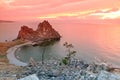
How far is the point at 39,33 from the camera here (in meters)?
142

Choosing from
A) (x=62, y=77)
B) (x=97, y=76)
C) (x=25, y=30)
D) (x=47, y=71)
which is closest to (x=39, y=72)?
(x=47, y=71)

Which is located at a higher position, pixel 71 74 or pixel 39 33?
pixel 71 74

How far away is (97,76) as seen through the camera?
1817cm

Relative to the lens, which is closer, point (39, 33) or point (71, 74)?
point (71, 74)

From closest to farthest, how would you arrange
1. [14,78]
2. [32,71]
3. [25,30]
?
[14,78], [32,71], [25,30]

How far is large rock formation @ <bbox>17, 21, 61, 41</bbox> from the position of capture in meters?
133

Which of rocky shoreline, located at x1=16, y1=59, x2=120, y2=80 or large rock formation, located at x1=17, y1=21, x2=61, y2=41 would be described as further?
large rock formation, located at x1=17, y1=21, x2=61, y2=41

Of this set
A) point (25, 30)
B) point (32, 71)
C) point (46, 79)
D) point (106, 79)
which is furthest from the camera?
point (25, 30)

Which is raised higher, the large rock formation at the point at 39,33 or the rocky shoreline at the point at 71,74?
the rocky shoreline at the point at 71,74

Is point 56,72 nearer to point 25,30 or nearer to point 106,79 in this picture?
point 106,79

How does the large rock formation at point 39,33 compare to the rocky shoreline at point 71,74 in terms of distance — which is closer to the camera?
the rocky shoreline at point 71,74

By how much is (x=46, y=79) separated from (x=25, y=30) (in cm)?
12257

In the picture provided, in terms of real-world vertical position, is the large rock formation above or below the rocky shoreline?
below

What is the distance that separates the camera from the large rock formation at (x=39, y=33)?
133 meters
